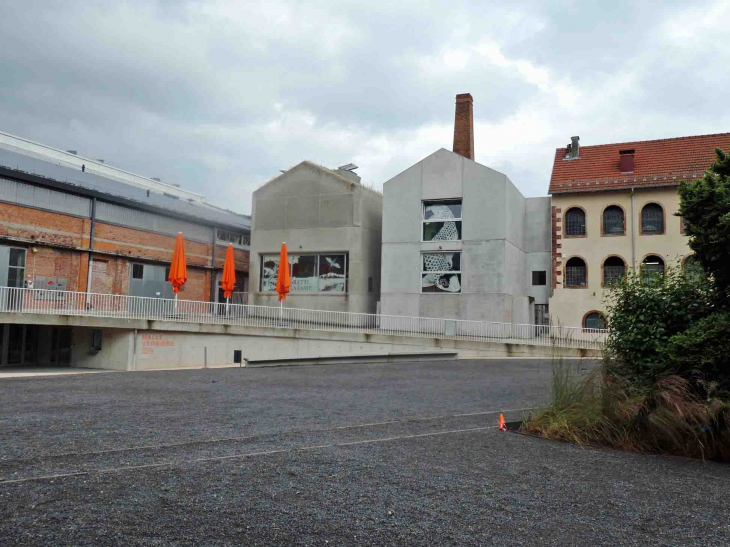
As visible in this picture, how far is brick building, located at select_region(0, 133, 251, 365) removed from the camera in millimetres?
24406

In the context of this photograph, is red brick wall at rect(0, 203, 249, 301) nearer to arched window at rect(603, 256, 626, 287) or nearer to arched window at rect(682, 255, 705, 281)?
arched window at rect(603, 256, 626, 287)

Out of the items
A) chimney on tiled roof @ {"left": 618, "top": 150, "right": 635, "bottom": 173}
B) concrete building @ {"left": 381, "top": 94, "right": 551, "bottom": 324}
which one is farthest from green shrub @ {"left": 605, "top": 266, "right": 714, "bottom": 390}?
chimney on tiled roof @ {"left": 618, "top": 150, "right": 635, "bottom": 173}

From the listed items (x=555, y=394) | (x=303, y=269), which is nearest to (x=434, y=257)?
(x=303, y=269)

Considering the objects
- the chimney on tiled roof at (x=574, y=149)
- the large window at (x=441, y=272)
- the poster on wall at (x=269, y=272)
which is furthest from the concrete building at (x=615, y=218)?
the poster on wall at (x=269, y=272)

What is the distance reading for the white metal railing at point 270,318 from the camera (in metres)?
20.8

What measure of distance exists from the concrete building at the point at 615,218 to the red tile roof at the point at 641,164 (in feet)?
0.15

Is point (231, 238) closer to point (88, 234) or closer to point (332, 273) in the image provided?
point (332, 273)

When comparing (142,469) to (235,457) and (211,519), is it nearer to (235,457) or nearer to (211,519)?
(235,457)

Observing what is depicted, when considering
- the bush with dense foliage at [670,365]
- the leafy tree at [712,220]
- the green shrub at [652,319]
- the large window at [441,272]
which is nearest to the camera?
the bush with dense foliage at [670,365]

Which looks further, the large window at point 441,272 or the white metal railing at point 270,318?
the large window at point 441,272

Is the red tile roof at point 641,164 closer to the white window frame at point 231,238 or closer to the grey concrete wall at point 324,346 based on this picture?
the grey concrete wall at point 324,346

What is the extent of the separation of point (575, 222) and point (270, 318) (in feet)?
55.8

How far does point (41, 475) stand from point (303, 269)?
2614cm

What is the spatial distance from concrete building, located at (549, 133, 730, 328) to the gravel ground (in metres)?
23.2
